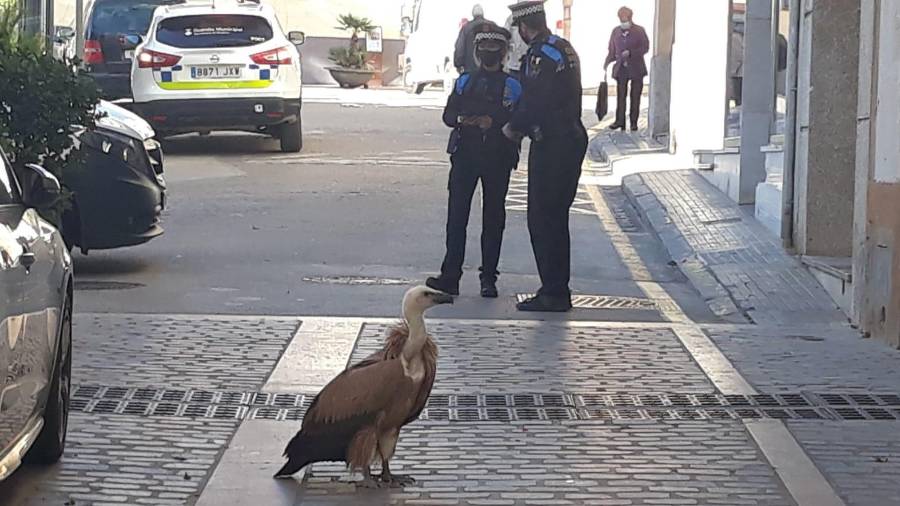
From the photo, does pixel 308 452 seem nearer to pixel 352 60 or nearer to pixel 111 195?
pixel 111 195

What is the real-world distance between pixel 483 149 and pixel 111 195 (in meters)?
2.73

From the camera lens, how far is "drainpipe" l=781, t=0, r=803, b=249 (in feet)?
42.0

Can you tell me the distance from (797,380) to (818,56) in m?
4.41

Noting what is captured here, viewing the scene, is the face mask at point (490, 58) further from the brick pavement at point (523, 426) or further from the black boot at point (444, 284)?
the brick pavement at point (523, 426)

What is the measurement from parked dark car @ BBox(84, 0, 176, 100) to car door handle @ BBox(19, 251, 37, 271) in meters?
16.6

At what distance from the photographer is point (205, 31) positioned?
20.2m

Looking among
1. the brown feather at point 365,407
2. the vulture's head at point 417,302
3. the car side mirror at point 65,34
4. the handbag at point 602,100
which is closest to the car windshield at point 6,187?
the brown feather at point 365,407

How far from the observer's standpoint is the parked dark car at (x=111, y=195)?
1162 centimetres

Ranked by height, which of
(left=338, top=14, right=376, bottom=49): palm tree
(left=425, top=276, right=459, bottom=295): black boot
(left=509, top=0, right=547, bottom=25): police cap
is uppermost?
(left=338, top=14, right=376, bottom=49): palm tree

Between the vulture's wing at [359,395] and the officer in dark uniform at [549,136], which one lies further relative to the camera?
the officer in dark uniform at [549,136]

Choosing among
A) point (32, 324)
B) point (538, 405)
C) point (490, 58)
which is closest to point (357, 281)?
point (490, 58)

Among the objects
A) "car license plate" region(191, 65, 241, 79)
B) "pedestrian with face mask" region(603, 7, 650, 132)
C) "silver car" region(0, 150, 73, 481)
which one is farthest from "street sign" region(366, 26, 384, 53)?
"silver car" region(0, 150, 73, 481)

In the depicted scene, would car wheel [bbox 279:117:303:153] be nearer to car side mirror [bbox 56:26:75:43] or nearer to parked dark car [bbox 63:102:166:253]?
car side mirror [bbox 56:26:75:43]

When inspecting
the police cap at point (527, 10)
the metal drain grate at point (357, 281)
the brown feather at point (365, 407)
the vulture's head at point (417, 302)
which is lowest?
the metal drain grate at point (357, 281)
